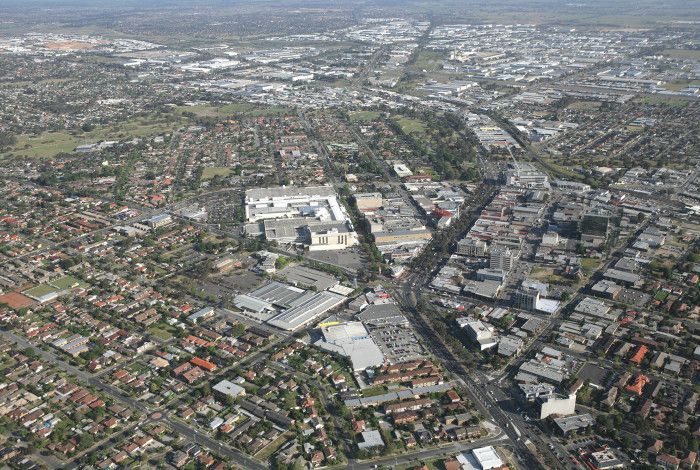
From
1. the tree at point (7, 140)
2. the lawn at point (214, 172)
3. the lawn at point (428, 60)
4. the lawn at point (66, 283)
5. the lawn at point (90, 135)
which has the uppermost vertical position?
the lawn at point (66, 283)

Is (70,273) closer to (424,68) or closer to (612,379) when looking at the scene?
(612,379)

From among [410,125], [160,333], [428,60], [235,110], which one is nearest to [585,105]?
[410,125]

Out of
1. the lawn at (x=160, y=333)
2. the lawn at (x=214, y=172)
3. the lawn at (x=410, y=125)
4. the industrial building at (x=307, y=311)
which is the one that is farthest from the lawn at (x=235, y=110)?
the lawn at (x=160, y=333)

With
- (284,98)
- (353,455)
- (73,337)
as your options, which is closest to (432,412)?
(353,455)

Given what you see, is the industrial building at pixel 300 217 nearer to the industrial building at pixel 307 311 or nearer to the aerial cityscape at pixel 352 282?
the aerial cityscape at pixel 352 282

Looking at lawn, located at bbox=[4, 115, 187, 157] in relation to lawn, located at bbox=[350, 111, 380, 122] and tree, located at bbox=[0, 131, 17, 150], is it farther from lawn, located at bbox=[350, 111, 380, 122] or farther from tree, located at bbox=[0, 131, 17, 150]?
lawn, located at bbox=[350, 111, 380, 122]

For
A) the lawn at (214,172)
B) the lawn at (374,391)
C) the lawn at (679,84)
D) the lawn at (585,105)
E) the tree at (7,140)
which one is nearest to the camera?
the lawn at (374,391)

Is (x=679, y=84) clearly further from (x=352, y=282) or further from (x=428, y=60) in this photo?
(x=352, y=282)
